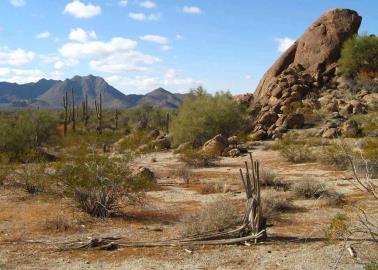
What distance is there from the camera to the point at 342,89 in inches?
1719

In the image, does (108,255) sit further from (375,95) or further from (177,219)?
(375,95)

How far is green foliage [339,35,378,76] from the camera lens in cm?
4369

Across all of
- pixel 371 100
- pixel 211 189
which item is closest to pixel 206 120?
pixel 371 100

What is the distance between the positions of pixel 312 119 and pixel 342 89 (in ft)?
23.3

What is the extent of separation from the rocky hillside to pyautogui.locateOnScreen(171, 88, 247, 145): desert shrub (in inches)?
72.2

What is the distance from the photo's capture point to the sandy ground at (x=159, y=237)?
9.13 m

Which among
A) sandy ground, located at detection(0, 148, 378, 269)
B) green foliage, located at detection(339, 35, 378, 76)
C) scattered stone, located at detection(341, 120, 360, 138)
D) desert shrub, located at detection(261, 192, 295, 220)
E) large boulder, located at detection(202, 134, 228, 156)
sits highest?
green foliage, located at detection(339, 35, 378, 76)

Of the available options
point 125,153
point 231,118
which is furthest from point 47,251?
point 231,118

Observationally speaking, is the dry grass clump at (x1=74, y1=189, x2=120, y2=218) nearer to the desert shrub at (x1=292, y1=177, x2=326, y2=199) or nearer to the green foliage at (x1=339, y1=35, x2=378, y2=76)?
the desert shrub at (x1=292, y1=177, x2=326, y2=199)

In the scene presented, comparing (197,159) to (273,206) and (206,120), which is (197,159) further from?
(273,206)

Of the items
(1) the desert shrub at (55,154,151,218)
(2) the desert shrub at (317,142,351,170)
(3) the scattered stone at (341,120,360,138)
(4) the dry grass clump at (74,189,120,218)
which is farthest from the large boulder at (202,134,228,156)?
(4) the dry grass clump at (74,189,120,218)

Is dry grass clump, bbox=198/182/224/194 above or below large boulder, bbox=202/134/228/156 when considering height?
below

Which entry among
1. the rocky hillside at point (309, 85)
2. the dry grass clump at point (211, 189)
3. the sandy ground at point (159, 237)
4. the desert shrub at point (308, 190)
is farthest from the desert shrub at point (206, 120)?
the desert shrub at point (308, 190)

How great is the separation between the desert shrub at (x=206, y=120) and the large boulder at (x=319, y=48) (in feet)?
26.9
